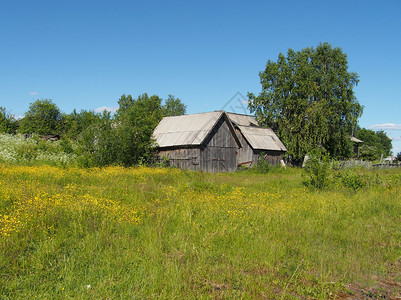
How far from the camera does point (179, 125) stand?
29.4 meters

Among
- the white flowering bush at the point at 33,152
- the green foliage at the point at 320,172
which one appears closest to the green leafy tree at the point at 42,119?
the white flowering bush at the point at 33,152

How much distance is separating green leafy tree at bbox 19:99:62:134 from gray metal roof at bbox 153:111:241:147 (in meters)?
41.5

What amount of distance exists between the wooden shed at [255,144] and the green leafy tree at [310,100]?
6.45 ft

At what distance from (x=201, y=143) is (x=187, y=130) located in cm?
280

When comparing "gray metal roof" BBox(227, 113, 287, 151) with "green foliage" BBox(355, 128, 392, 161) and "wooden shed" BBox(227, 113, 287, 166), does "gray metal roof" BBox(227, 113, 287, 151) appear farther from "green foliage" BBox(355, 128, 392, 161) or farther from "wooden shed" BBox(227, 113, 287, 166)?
"green foliage" BBox(355, 128, 392, 161)

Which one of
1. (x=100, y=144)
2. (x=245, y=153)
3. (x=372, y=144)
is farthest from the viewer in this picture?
(x=372, y=144)

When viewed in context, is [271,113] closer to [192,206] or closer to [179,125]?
[179,125]

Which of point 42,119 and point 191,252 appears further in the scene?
point 42,119

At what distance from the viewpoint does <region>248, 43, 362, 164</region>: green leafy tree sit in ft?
121

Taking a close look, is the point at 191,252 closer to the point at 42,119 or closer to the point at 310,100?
the point at 310,100

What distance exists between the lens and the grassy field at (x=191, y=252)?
4.64 metres

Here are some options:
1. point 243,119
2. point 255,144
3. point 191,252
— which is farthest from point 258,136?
point 191,252

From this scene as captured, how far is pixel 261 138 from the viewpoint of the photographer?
117ft

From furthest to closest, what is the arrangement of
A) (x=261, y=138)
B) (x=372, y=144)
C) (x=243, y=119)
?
(x=372, y=144), (x=243, y=119), (x=261, y=138)
